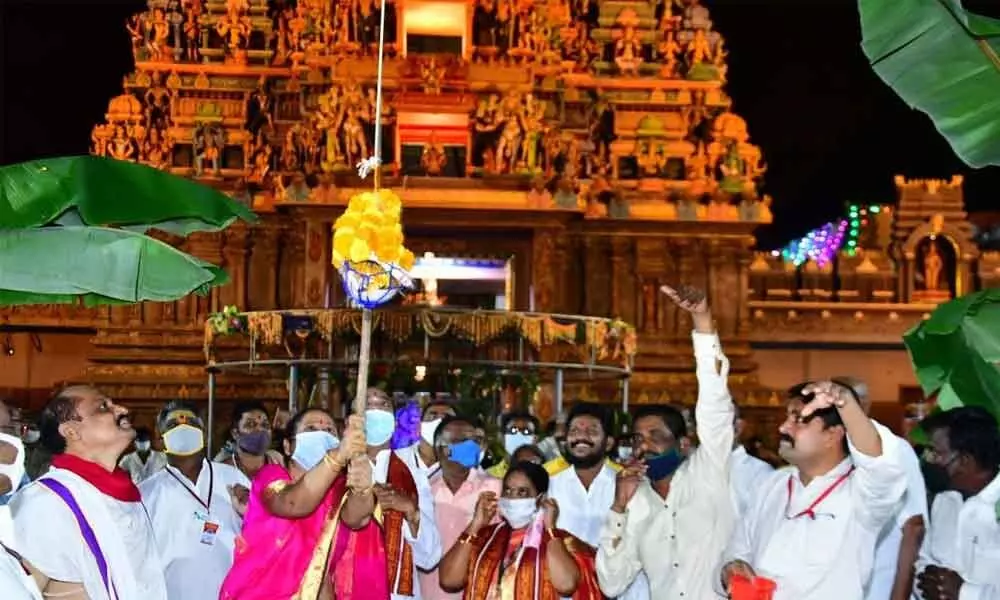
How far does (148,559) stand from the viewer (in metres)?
7.39

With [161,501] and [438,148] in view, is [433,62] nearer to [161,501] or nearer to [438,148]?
[438,148]

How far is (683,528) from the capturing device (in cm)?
803

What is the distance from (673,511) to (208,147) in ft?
62.8

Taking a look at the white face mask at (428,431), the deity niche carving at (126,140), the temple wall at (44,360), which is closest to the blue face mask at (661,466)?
the white face mask at (428,431)

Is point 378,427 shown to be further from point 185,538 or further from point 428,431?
point 428,431

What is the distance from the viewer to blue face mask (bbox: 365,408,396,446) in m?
9.08

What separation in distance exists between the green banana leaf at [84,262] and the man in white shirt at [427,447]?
2.98 metres

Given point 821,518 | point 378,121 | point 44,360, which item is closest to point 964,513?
point 821,518

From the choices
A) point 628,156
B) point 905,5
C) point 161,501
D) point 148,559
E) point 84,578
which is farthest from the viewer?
point 628,156

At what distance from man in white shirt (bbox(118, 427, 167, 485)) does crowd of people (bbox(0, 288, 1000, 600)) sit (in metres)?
3.17

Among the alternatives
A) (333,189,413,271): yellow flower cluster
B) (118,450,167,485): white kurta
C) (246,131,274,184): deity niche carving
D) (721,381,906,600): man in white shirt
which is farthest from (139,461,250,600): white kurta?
(246,131,274,184): deity niche carving

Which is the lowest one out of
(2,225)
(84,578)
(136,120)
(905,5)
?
(84,578)

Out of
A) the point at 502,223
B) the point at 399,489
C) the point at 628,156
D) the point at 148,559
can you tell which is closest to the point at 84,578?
the point at 148,559

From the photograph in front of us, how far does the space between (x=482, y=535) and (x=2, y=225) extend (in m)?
2.98
